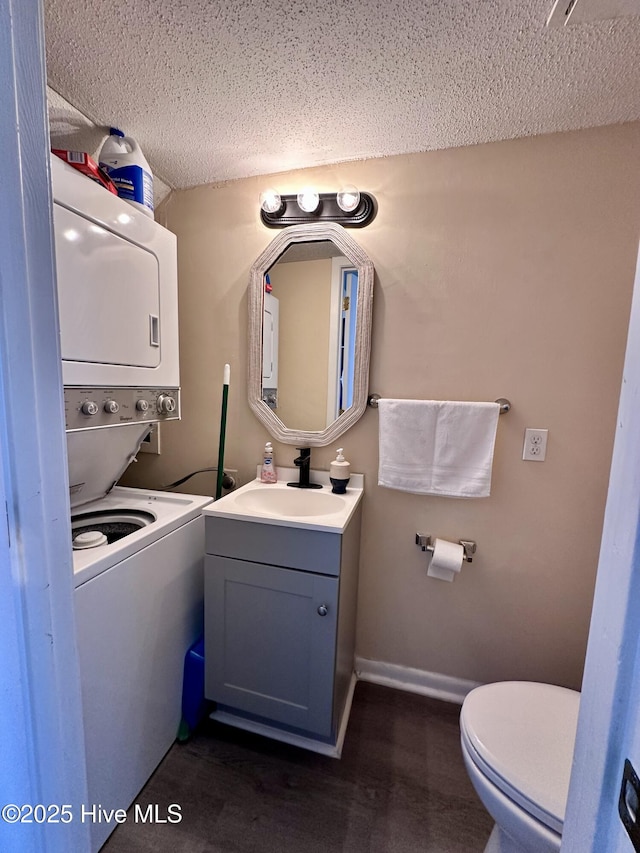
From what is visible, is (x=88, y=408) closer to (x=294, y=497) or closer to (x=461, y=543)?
(x=294, y=497)

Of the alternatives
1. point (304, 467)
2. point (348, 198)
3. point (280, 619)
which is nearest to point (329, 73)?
point (348, 198)

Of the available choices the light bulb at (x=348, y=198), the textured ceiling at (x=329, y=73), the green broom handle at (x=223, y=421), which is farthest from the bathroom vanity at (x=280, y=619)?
the textured ceiling at (x=329, y=73)

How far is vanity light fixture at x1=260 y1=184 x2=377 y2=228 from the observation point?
1417mm

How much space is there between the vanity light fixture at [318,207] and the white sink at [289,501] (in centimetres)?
118

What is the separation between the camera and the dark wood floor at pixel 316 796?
1.04 metres

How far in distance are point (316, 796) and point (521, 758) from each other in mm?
716

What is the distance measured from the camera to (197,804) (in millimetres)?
1116

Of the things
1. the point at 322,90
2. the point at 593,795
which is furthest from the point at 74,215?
the point at 593,795

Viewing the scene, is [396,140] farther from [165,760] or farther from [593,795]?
[165,760]

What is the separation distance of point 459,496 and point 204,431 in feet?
4.05

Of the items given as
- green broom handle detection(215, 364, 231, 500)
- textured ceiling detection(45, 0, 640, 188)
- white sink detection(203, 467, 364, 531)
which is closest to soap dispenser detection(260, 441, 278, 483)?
white sink detection(203, 467, 364, 531)

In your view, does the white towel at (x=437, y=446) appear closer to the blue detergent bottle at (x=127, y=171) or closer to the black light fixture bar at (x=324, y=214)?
the black light fixture bar at (x=324, y=214)

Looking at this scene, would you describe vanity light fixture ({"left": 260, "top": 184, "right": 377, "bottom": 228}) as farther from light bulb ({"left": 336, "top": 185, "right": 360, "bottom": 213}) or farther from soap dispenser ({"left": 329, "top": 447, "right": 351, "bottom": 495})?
soap dispenser ({"left": 329, "top": 447, "right": 351, "bottom": 495})

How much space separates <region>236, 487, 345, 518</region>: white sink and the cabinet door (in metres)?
0.33
